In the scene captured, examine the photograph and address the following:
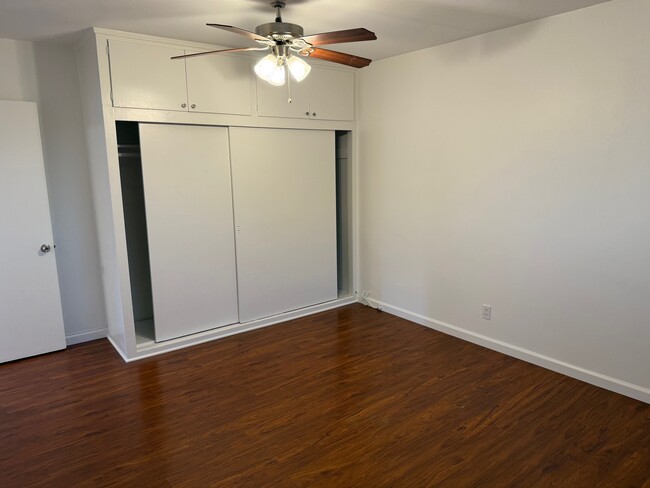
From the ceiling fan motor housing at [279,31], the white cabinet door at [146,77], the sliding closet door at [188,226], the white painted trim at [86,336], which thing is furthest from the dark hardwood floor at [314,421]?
the ceiling fan motor housing at [279,31]

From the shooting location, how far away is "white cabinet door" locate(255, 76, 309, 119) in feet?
12.6

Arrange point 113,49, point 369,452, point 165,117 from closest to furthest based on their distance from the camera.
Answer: point 369,452
point 113,49
point 165,117

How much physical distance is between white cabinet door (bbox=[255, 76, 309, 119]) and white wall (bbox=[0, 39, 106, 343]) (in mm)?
1530

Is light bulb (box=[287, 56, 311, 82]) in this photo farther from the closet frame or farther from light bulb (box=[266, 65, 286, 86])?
the closet frame

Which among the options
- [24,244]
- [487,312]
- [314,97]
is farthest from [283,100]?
[487,312]

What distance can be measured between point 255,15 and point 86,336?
3.07 metres

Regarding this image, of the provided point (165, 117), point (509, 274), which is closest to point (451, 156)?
point (509, 274)

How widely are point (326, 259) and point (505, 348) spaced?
190cm

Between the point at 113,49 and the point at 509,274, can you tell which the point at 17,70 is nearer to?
the point at 113,49

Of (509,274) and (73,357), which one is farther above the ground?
(509,274)

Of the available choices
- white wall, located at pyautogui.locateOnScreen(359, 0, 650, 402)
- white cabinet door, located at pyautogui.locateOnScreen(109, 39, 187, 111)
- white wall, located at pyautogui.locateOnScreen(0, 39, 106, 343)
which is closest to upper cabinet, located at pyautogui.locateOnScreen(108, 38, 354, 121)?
white cabinet door, located at pyautogui.locateOnScreen(109, 39, 187, 111)

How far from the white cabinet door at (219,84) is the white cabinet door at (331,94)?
0.69 meters

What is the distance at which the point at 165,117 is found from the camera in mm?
3373

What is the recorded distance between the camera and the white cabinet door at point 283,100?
12.6 feet
